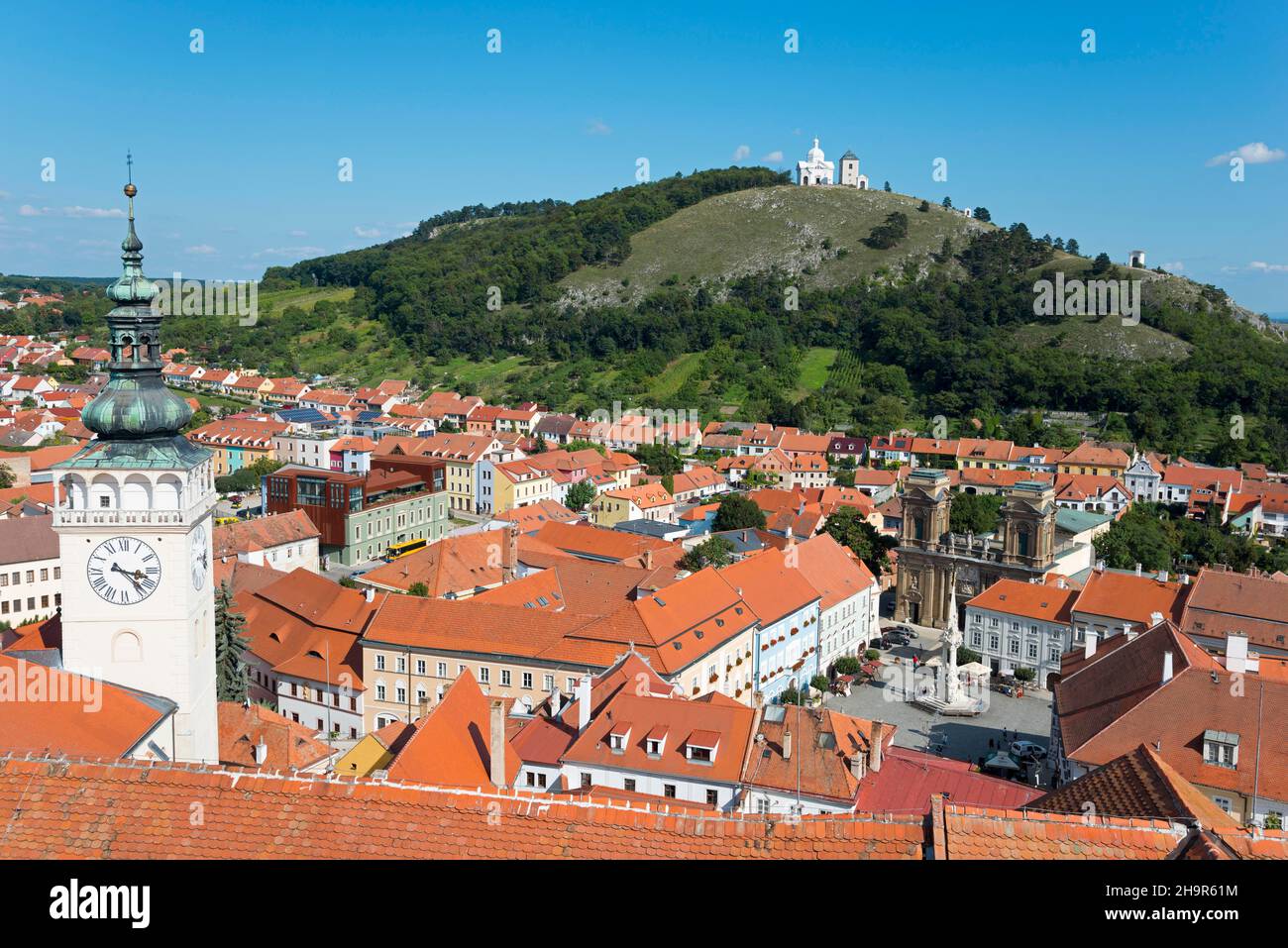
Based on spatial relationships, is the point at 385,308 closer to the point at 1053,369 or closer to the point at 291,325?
the point at 291,325

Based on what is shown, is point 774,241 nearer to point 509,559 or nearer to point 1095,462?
point 1095,462

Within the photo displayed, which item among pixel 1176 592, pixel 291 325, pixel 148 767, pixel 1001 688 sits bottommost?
pixel 1001 688

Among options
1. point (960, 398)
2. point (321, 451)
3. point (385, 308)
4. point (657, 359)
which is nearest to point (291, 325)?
point (385, 308)

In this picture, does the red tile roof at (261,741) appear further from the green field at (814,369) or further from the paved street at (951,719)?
the green field at (814,369)

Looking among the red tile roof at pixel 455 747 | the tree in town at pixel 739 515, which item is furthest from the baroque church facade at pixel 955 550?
the red tile roof at pixel 455 747

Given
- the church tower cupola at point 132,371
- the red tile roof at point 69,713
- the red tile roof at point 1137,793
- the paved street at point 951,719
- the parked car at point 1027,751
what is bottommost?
the paved street at point 951,719
